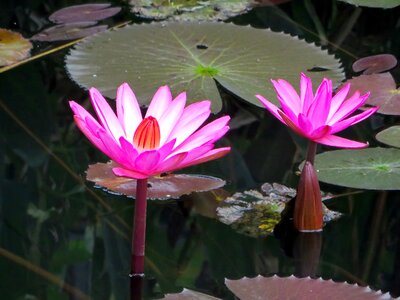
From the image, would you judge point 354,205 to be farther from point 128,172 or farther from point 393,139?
point 128,172

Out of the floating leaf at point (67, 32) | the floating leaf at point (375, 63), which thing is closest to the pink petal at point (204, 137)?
the floating leaf at point (375, 63)

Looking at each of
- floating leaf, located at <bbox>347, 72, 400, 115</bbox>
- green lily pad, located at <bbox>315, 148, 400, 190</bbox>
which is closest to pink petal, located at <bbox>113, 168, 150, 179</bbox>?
green lily pad, located at <bbox>315, 148, 400, 190</bbox>

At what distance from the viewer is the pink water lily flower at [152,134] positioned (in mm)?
1135

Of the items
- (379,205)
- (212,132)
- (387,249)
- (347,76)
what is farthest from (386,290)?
(347,76)

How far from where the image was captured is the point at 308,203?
1.48m

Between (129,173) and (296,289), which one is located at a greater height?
(129,173)

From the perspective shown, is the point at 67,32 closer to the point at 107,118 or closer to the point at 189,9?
the point at 189,9

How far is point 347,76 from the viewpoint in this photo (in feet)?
7.18

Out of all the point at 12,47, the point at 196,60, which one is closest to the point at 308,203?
the point at 196,60

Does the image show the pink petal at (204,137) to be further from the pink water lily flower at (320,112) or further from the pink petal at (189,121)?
the pink water lily flower at (320,112)

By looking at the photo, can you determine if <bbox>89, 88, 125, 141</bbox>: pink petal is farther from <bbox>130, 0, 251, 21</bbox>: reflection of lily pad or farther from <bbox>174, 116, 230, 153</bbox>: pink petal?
<bbox>130, 0, 251, 21</bbox>: reflection of lily pad

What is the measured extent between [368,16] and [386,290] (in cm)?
156

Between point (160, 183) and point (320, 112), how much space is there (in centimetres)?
39

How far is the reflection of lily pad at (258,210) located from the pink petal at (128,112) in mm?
345
